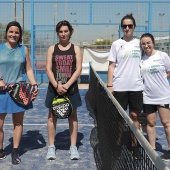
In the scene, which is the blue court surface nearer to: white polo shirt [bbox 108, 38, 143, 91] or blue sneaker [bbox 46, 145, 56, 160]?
blue sneaker [bbox 46, 145, 56, 160]

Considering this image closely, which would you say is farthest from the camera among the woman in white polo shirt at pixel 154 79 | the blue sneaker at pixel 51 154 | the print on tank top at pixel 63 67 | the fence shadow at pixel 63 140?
the fence shadow at pixel 63 140

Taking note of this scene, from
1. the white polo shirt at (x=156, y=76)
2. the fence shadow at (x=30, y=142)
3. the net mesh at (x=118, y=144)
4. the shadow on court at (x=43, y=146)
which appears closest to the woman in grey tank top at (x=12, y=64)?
the shadow on court at (x=43, y=146)

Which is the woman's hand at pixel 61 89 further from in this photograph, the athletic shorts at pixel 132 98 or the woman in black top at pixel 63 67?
the athletic shorts at pixel 132 98

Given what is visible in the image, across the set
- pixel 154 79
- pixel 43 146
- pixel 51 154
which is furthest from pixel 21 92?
pixel 154 79

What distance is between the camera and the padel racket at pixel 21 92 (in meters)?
3.89

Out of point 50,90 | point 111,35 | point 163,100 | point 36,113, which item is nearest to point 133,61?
point 163,100

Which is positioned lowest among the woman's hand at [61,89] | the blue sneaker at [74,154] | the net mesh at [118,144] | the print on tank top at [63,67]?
the blue sneaker at [74,154]

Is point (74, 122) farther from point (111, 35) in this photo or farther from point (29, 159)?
point (111, 35)

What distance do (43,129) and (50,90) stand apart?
1895mm

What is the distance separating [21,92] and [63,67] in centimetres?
65

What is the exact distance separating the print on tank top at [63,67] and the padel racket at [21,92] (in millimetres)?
421

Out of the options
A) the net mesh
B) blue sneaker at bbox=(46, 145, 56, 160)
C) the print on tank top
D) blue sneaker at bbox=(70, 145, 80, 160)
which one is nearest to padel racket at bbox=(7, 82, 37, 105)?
the print on tank top

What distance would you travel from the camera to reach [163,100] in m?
4.07

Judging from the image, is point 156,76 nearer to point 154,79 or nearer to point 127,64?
point 154,79
